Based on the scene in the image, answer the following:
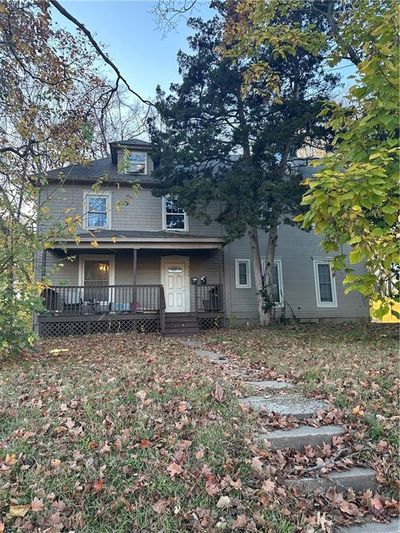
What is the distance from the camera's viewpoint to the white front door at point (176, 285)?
1482 centimetres

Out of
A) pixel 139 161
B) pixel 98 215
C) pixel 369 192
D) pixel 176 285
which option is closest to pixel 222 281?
pixel 176 285

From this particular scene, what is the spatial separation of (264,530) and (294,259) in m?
14.4

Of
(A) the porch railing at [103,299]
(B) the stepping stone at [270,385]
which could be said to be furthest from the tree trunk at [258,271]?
(B) the stepping stone at [270,385]

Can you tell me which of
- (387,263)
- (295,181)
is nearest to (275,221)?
(295,181)

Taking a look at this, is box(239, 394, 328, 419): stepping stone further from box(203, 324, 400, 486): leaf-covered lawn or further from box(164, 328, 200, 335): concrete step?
box(164, 328, 200, 335): concrete step

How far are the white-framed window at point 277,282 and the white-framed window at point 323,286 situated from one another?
168cm

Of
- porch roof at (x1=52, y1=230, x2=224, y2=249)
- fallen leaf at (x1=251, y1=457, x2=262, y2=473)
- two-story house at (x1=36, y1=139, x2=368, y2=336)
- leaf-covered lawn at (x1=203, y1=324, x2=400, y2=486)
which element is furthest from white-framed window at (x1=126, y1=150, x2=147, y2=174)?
fallen leaf at (x1=251, y1=457, x2=262, y2=473)

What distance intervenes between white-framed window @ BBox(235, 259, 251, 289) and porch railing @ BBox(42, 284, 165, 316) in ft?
11.9

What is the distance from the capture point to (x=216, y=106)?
12625mm

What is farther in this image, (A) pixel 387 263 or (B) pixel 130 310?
(B) pixel 130 310

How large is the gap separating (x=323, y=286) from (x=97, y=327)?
32.8ft

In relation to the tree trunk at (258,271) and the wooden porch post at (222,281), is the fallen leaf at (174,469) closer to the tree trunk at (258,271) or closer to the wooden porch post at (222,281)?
the wooden porch post at (222,281)

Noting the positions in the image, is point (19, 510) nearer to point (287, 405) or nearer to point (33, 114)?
point (287, 405)

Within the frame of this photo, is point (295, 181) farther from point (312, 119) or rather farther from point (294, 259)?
point (294, 259)
